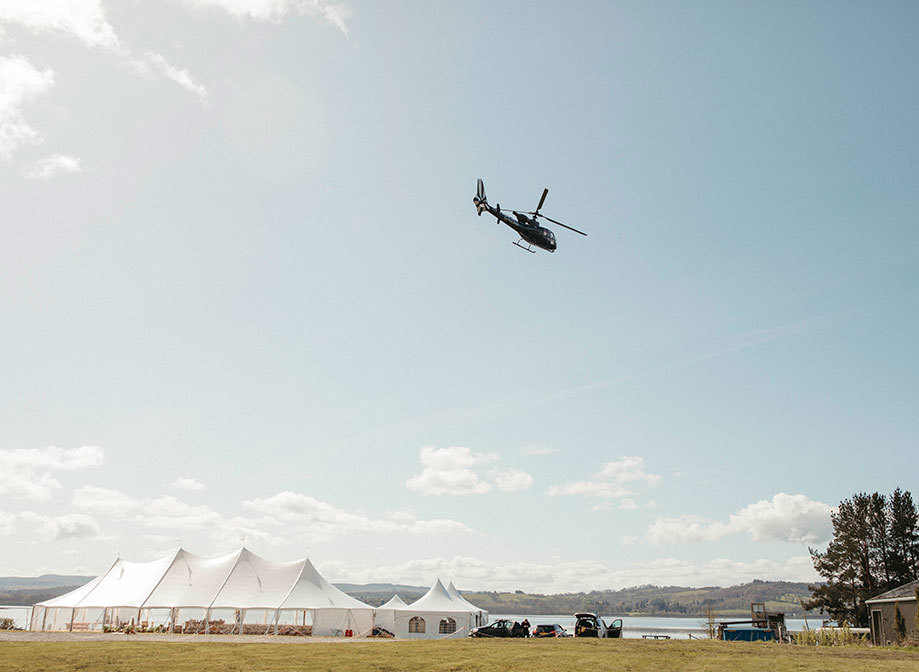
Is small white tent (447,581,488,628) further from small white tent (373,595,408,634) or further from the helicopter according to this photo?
the helicopter

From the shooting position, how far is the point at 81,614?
4253cm

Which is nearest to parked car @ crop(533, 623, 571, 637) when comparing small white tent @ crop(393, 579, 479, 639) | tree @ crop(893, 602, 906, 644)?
small white tent @ crop(393, 579, 479, 639)

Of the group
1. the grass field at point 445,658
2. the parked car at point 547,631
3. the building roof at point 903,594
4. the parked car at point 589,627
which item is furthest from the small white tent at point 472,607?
the building roof at point 903,594

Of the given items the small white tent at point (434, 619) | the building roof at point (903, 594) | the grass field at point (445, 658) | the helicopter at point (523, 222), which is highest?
the helicopter at point (523, 222)

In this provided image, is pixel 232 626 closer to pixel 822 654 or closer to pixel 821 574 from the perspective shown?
pixel 822 654

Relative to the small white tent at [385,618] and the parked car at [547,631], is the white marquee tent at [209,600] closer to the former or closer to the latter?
the small white tent at [385,618]

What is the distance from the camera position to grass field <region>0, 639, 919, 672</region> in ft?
56.1

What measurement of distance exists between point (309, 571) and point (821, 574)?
37.6m

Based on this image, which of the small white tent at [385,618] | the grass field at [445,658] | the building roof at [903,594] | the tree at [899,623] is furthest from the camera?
the small white tent at [385,618]

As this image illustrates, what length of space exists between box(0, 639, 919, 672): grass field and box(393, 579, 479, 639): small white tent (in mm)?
19881

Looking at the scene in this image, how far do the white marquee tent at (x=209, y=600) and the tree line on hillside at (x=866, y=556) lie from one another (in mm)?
33846

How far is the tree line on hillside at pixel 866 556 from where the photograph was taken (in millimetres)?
47594

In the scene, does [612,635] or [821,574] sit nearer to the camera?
[612,635]

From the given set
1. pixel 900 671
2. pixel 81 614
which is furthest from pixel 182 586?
pixel 900 671
